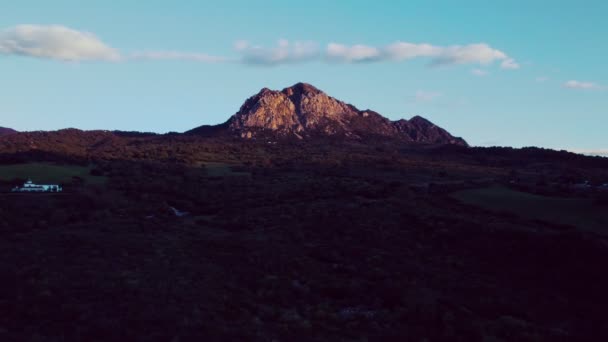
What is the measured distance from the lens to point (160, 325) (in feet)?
37.7

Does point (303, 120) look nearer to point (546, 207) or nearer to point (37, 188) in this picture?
point (37, 188)

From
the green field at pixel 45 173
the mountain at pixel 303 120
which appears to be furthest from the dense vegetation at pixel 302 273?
the mountain at pixel 303 120

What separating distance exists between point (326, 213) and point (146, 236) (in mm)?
14777

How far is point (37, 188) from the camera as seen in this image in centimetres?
5066

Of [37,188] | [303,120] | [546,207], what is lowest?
[37,188]

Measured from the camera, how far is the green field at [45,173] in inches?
2232

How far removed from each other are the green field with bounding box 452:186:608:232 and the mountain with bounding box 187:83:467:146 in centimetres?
12052

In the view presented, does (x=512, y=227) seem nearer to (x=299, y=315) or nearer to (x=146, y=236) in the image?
(x=299, y=315)

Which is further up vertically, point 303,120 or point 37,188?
point 303,120

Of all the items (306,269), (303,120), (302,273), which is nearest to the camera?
(302,273)

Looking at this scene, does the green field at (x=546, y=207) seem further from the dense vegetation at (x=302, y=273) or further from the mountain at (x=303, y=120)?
the mountain at (x=303, y=120)

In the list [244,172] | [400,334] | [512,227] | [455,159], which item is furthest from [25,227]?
[455,159]

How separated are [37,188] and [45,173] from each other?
1103 centimetres

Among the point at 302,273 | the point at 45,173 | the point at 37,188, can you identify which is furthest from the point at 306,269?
the point at 45,173
